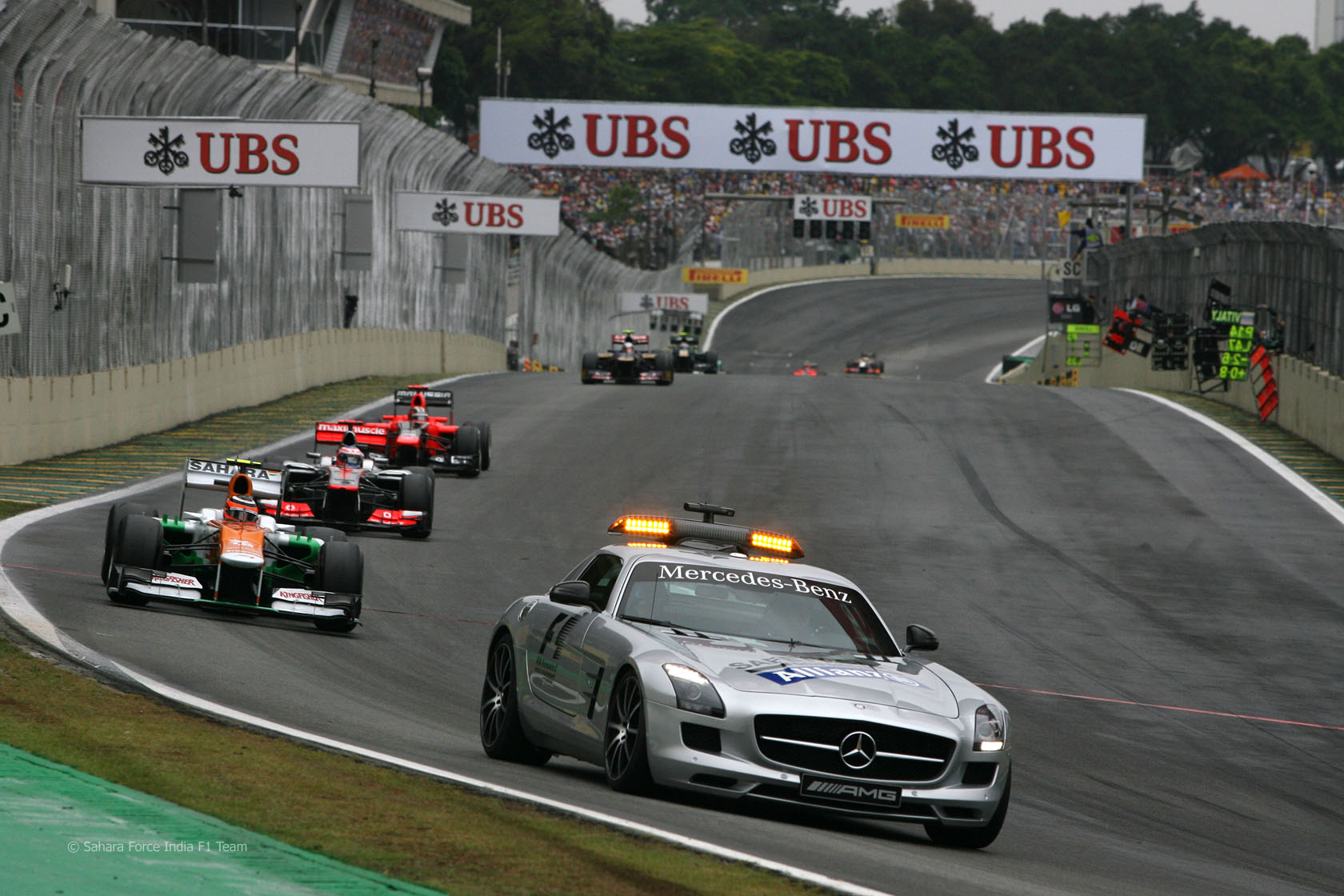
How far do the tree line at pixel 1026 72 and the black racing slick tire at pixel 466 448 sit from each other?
111 m

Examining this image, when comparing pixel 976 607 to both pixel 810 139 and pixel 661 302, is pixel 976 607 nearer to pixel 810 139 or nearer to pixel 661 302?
pixel 810 139

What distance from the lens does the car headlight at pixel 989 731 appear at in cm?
762

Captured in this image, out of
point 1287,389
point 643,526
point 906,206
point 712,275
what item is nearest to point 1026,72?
point 906,206

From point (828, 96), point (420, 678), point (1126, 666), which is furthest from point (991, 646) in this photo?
point (828, 96)

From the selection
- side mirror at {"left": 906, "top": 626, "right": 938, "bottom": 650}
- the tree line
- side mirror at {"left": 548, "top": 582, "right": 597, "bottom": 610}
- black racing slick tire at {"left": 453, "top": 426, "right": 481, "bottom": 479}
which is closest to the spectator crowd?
the tree line

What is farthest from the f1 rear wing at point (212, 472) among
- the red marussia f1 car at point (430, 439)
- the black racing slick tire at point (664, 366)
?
the black racing slick tire at point (664, 366)

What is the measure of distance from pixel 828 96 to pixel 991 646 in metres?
132

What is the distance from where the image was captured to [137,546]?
1226cm

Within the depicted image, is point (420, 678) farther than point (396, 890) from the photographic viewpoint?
Yes

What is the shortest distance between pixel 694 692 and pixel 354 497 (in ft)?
33.9

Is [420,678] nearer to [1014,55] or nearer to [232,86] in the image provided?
[232,86]

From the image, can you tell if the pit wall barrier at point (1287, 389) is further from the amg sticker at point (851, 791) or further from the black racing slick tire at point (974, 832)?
the amg sticker at point (851, 791)

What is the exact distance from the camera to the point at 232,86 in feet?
93.1

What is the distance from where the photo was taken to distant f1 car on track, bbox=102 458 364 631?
40.3ft
